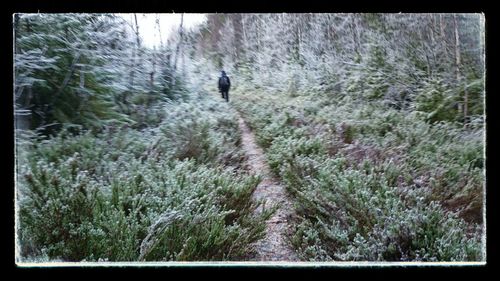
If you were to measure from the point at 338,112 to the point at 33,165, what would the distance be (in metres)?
2.23

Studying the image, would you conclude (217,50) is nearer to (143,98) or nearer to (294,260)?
(143,98)

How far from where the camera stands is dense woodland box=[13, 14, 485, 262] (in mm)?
3471

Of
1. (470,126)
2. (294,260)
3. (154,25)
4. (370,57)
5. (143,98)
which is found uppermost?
(154,25)

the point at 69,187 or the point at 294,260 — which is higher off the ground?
the point at 69,187

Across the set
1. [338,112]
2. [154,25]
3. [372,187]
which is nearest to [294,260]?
[372,187]

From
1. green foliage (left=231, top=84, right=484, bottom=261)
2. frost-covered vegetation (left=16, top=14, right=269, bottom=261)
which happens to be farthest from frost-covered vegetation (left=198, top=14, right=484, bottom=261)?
frost-covered vegetation (left=16, top=14, right=269, bottom=261)

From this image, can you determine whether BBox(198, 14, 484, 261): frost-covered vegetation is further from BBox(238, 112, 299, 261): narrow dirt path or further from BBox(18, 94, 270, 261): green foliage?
BBox(18, 94, 270, 261): green foliage

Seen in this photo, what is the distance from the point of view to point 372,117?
354 cm

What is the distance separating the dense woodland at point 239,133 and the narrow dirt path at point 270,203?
0.18ft

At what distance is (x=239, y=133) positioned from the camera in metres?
3.57

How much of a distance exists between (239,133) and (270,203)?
1.83ft

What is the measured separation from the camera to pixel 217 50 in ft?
11.6

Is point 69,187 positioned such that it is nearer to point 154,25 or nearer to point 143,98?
point 143,98

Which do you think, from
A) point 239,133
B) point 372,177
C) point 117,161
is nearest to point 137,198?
point 117,161
